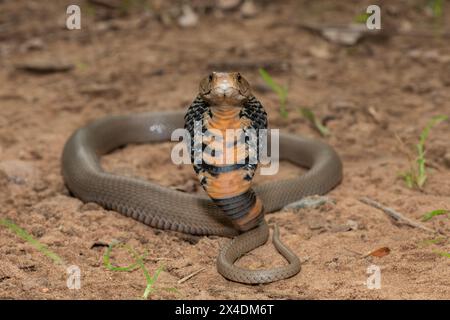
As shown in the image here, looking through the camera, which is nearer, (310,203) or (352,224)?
(352,224)

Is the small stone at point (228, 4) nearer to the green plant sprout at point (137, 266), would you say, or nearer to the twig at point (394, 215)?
the twig at point (394, 215)

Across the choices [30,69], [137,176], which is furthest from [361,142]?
[30,69]

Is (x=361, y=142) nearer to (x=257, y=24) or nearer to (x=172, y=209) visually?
(x=172, y=209)

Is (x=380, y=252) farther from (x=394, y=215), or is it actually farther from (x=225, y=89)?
(x=225, y=89)

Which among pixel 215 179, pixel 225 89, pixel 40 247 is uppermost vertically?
pixel 225 89

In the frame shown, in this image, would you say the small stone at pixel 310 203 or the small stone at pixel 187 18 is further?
the small stone at pixel 187 18

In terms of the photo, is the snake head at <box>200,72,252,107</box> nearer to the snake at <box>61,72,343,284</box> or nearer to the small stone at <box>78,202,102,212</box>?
the snake at <box>61,72,343,284</box>

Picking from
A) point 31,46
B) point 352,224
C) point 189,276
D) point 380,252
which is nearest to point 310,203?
point 352,224

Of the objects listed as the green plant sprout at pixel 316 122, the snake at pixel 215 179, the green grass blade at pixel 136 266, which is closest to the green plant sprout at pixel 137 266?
the green grass blade at pixel 136 266
